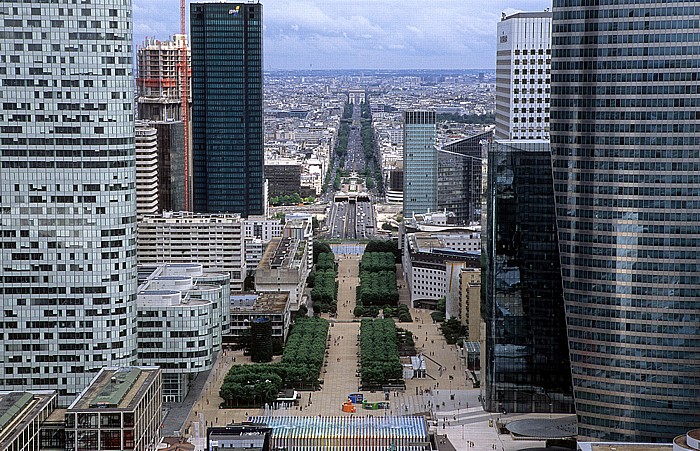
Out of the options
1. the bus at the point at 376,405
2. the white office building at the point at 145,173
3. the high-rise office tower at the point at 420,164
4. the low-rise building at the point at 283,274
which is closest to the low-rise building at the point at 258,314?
the low-rise building at the point at 283,274

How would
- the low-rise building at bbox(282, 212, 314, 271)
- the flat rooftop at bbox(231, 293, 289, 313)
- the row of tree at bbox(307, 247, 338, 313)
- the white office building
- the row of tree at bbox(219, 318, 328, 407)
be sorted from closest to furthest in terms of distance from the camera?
the row of tree at bbox(219, 318, 328, 407)
the flat rooftop at bbox(231, 293, 289, 313)
the row of tree at bbox(307, 247, 338, 313)
the white office building
the low-rise building at bbox(282, 212, 314, 271)

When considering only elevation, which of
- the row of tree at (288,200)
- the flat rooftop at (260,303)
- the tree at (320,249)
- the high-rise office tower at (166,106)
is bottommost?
the flat rooftop at (260,303)

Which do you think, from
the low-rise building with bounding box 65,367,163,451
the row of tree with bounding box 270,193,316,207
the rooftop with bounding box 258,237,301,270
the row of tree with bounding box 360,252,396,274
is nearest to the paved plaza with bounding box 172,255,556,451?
the low-rise building with bounding box 65,367,163,451

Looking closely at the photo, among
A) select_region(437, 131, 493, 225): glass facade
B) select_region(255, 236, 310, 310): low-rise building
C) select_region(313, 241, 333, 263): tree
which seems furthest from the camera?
select_region(437, 131, 493, 225): glass facade

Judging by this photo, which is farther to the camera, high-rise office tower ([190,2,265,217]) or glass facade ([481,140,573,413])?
high-rise office tower ([190,2,265,217])

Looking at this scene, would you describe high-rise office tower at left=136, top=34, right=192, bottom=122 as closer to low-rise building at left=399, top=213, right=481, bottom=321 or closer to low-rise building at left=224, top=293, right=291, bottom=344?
low-rise building at left=399, top=213, right=481, bottom=321

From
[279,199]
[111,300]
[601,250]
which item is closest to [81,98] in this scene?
[111,300]

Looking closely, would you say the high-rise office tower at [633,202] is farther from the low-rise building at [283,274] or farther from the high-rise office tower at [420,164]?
the high-rise office tower at [420,164]

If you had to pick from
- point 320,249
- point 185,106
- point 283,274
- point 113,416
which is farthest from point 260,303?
point 185,106

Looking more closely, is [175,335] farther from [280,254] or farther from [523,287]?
[280,254]
